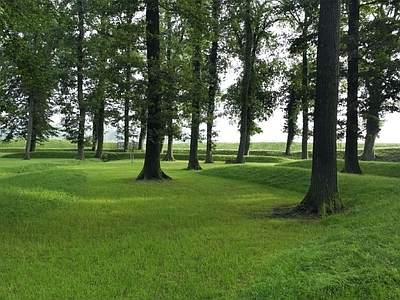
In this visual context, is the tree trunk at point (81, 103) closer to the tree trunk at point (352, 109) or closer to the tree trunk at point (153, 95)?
the tree trunk at point (153, 95)

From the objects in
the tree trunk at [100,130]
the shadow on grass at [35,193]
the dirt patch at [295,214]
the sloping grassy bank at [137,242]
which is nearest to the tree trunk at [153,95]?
the shadow on grass at [35,193]

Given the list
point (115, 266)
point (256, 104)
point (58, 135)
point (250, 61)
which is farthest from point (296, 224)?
point (58, 135)

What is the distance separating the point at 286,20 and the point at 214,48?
26.1ft

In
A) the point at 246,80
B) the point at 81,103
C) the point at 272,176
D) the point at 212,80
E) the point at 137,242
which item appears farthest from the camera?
the point at 81,103

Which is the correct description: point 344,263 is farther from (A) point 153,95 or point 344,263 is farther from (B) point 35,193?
(A) point 153,95

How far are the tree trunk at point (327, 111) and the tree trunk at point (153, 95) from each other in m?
7.27

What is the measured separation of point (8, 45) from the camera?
9102mm

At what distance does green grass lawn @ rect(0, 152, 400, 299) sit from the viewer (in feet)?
13.5

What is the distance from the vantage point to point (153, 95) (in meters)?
14.9

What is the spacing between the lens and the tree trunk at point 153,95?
48.8ft

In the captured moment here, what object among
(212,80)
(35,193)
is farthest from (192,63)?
(35,193)

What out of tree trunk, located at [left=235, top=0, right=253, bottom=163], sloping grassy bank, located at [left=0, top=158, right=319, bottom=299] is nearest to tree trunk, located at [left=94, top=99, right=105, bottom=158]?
tree trunk, located at [left=235, top=0, right=253, bottom=163]

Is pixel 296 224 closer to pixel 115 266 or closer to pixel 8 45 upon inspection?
pixel 115 266

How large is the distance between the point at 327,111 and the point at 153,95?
7.73 meters
